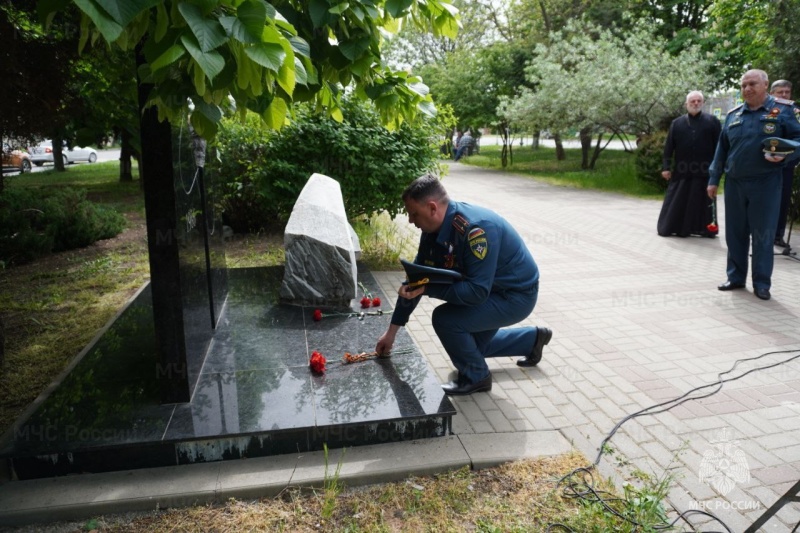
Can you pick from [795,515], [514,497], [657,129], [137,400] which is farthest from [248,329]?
[657,129]

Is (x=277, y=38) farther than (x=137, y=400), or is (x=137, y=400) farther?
(x=137, y=400)

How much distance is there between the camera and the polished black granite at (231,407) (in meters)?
3.28

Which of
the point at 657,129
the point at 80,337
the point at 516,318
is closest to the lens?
the point at 516,318

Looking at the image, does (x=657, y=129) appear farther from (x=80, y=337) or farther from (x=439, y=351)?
(x=80, y=337)

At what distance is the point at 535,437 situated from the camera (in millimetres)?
3658

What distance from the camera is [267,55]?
1.88 metres

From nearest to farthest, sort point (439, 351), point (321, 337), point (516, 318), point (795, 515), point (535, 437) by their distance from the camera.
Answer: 1. point (795, 515)
2. point (535, 437)
3. point (516, 318)
4. point (321, 337)
5. point (439, 351)

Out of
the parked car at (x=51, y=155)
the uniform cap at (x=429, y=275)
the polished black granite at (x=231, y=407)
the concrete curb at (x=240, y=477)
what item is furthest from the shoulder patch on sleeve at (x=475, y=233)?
the parked car at (x=51, y=155)

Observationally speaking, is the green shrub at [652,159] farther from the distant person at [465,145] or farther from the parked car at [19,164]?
the parked car at [19,164]

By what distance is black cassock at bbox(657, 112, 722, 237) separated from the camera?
9.83 metres

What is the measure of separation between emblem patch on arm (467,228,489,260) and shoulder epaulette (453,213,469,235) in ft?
0.20

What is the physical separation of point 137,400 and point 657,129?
18284mm

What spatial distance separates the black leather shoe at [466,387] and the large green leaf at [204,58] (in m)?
2.87

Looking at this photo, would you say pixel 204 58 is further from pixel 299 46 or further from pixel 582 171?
pixel 582 171
